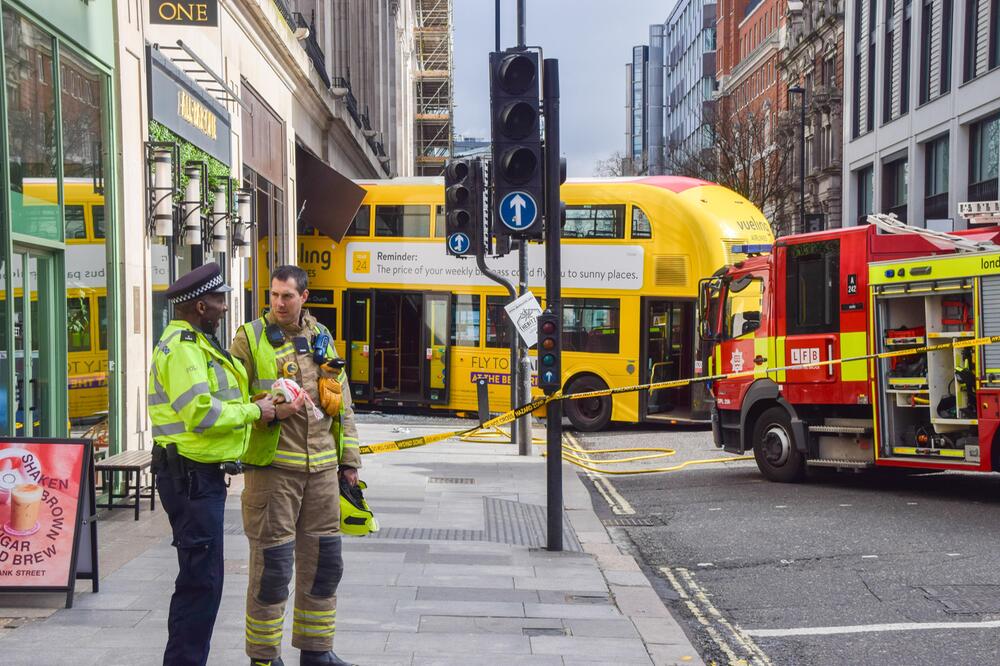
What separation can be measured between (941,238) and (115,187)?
26.0 ft

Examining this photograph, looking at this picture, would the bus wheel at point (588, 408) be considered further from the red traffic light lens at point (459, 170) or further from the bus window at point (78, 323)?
the bus window at point (78, 323)

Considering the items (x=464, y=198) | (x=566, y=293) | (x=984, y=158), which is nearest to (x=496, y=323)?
(x=566, y=293)

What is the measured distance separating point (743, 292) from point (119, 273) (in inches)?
279

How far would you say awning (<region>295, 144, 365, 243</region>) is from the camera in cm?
2225

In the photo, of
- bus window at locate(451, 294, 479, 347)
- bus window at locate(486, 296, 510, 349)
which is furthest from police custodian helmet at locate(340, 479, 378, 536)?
bus window at locate(451, 294, 479, 347)

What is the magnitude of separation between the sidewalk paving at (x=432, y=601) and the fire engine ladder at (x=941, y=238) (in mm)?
4406

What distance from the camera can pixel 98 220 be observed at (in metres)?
10.5

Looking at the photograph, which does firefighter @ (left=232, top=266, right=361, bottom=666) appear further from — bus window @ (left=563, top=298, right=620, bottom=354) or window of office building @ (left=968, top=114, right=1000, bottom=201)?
window of office building @ (left=968, top=114, right=1000, bottom=201)

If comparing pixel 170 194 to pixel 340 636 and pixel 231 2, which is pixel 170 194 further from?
pixel 340 636

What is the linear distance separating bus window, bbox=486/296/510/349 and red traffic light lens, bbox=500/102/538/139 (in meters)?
13.0

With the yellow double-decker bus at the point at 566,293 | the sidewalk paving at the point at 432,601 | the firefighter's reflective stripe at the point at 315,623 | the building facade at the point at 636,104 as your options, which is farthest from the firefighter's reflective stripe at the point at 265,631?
the building facade at the point at 636,104

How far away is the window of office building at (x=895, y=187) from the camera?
1676 inches

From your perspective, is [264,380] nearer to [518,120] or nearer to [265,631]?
[265,631]

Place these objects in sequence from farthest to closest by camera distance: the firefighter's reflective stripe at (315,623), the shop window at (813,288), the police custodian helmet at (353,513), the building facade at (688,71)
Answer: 1. the building facade at (688,71)
2. the shop window at (813,288)
3. the police custodian helmet at (353,513)
4. the firefighter's reflective stripe at (315,623)
